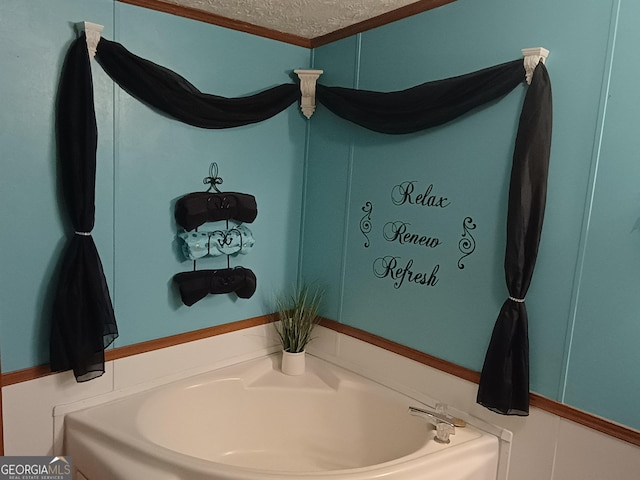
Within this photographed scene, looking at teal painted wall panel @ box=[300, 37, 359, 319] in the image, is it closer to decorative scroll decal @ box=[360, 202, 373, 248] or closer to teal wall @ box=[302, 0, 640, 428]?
teal wall @ box=[302, 0, 640, 428]

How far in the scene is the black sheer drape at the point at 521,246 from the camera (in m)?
1.70

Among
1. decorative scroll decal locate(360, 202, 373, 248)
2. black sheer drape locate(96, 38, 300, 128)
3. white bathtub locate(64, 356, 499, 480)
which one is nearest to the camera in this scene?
white bathtub locate(64, 356, 499, 480)

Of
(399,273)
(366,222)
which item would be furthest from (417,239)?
(366,222)

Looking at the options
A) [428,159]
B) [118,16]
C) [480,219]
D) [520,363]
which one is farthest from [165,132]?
[520,363]

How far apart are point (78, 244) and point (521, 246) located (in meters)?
1.57

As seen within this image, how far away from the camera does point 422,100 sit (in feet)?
6.65

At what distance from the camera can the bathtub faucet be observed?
183 cm

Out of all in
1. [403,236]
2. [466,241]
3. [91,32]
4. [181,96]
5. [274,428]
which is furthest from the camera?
[274,428]

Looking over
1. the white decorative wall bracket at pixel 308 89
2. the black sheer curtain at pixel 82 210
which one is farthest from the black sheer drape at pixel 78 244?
the white decorative wall bracket at pixel 308 89

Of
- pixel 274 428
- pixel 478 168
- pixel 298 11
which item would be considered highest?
pixel 298 11

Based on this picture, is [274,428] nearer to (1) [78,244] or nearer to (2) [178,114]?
(1) [78,244]

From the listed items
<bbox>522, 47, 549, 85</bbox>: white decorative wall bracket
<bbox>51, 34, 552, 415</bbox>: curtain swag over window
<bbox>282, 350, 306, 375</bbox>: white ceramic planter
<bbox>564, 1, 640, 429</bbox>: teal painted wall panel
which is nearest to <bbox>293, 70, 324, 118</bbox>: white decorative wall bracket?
<bbox>51, 34, 552, 415</bbox>: curtain swag over window

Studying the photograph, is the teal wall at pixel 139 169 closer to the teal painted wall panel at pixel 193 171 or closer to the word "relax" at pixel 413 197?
the teal painted wall panel at pixel 193 171

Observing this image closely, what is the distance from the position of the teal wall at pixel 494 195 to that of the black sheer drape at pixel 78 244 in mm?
1103
